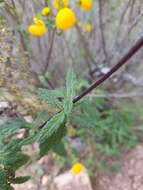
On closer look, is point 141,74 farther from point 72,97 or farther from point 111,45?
point 72,97

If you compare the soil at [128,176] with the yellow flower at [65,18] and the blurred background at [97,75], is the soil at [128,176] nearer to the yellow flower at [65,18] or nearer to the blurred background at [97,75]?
the blurred background at [97,75]

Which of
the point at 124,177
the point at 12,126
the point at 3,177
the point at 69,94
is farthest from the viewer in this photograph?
the point at 124,177

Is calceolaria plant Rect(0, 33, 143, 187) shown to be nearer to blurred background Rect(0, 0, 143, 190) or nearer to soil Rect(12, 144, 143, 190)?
blurred background Rect(0, 0, 143, 190)

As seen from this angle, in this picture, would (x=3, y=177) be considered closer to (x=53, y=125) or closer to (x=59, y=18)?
(x=53, y=125)

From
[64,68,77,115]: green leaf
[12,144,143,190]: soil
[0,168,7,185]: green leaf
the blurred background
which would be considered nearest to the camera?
[64,68,77,115]: green leaf

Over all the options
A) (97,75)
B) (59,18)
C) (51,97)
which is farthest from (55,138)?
(97,75)

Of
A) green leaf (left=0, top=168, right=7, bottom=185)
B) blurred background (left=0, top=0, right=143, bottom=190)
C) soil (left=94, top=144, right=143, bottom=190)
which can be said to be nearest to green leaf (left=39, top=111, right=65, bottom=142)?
green leaf (left=0, top=168, right=7, bottom=185)

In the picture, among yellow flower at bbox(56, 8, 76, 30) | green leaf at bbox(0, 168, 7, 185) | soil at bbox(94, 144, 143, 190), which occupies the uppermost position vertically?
yellow flower at bbox(56, 8, 76, 30)

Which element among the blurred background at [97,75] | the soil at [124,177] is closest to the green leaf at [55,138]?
the blurred background at [97,75]

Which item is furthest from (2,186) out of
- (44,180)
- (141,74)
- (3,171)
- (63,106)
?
(141,74)

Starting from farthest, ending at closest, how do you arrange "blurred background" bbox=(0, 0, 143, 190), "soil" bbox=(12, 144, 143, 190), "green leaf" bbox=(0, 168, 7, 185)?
"soil" bbox=(12, 144, 143, 190) → "blurred background" bbox=(0, 0, 143, 190) → "green leaf" bbox=(0, 168, 7, 185)
